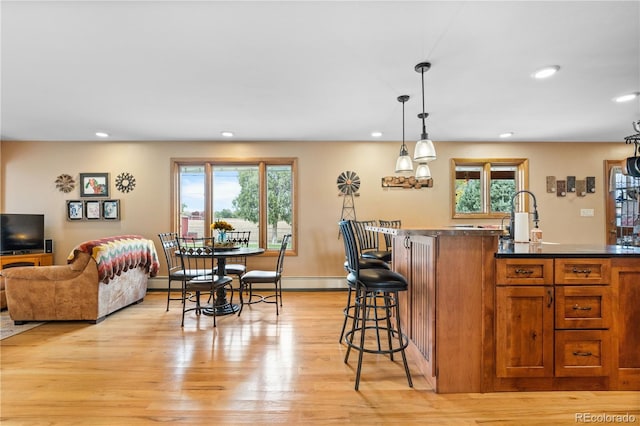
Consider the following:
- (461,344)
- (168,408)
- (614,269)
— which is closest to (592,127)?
(614,269)

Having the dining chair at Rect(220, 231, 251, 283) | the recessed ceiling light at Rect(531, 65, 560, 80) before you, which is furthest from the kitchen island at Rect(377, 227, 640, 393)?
the dining chair at Rect(220, 231, 251, 283)

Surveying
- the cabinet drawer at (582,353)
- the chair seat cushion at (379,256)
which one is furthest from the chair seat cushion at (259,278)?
the cabinet drawer at (582,353)

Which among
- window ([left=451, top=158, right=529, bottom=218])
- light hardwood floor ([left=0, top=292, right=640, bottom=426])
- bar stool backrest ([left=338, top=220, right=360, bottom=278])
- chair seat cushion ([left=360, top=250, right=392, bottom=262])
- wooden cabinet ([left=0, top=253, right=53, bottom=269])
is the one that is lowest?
light hardwood floor ([left=0, top=292, right=640, bottom=426])

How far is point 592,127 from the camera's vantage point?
13.2ft

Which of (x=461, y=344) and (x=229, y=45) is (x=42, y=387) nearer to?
(x=229, y=45)

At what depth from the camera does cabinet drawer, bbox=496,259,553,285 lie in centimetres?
190

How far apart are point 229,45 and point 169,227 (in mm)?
3429

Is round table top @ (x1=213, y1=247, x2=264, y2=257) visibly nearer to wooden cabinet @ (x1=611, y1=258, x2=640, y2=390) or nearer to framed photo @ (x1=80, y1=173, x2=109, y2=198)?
framed photo @ (x1=80, y1=173, x2=109, y2=198)

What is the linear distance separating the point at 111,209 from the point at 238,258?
2.14 metres

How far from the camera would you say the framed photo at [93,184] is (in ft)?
15.4

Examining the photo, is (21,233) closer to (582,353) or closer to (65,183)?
(65,183)

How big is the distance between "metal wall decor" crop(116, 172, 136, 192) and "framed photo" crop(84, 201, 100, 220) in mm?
424

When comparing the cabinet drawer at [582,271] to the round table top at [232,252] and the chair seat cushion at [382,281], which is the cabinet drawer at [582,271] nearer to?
the chair seat cushion at [382,281]

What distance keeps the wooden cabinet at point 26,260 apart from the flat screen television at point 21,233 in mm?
153
